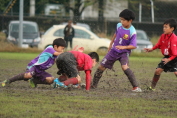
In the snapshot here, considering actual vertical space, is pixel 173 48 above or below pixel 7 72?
above

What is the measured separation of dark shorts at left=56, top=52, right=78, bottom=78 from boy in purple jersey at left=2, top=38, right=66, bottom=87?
0.60ft

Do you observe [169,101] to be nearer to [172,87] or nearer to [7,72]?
[172,87]

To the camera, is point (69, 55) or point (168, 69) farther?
point (168, 69)

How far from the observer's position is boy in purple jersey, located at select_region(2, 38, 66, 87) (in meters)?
7.55

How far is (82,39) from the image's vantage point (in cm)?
1986

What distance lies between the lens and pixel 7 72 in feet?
34.3

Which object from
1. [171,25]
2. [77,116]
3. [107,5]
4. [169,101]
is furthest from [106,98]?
[107,5]

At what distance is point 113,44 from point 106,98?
150 centimetres

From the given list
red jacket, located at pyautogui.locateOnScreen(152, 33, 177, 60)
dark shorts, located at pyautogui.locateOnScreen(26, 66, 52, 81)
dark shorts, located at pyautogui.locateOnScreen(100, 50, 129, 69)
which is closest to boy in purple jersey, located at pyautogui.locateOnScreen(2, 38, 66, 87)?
dark shorts, located at pyautogui.locateOnScreen(26, 66, 52, 81)

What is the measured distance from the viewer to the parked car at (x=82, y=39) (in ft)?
64.1

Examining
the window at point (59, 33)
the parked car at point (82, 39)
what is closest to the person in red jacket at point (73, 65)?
the parked car at point (82, 39)

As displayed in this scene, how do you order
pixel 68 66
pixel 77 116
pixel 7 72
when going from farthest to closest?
pixel 7 72 → pixel 68 66 → pixel 77 116

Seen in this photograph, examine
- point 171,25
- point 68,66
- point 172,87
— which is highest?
point 171,25

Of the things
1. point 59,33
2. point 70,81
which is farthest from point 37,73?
point 59,33
